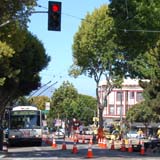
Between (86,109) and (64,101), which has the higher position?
(64,101)

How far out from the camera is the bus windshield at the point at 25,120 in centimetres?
4778

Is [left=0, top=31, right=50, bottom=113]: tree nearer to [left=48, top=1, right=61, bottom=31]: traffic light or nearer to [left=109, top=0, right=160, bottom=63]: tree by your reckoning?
[left=109, top=0, right=160, bottom=63]: tree

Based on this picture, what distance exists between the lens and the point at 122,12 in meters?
29.6

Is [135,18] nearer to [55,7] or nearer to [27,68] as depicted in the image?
[55,7]

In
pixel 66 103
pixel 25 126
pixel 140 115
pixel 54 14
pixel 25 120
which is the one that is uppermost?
pixel 66 103

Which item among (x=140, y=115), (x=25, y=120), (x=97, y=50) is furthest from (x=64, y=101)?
(x=25, y=120)

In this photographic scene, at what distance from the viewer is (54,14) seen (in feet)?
76.0

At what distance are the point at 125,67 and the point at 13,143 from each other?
58.1ft

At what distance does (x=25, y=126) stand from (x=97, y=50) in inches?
680

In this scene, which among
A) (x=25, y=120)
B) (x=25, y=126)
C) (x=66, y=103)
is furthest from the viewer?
(x=66, y=103)

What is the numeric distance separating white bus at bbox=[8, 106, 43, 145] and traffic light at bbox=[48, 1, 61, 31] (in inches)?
986

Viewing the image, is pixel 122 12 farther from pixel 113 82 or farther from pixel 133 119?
pixel 133 119

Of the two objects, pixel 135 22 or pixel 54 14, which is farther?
pixel 135 22

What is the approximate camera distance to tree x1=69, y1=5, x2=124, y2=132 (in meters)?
60.4
